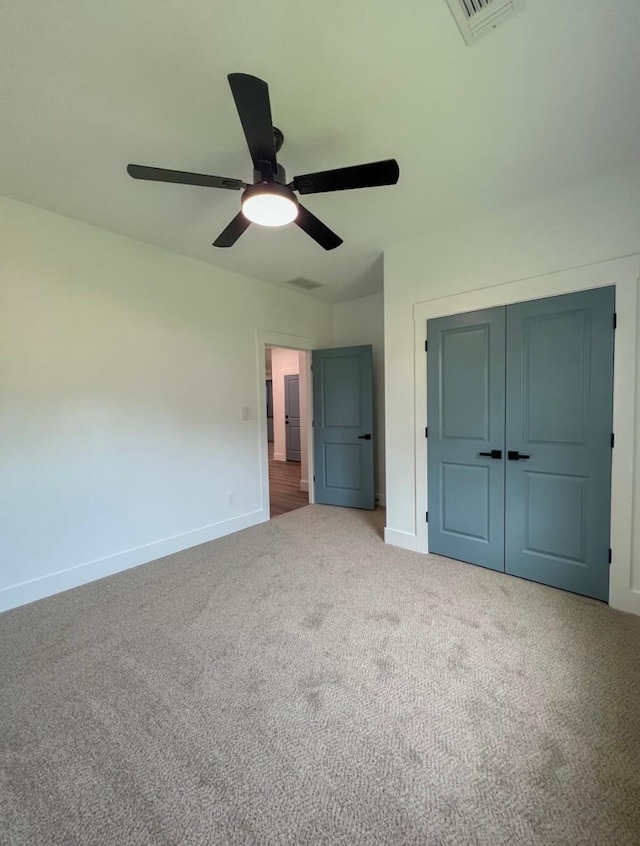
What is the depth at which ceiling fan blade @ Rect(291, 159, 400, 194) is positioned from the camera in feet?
4.88

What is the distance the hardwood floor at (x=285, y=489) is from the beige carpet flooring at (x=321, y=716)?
2129mm

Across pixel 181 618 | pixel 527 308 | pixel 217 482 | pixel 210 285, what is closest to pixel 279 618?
pixel 181 618

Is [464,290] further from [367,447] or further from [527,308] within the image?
[367,447]

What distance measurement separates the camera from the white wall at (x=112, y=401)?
2.37 metres

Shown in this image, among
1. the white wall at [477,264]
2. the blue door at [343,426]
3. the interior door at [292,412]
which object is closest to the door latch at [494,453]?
the white wall at [477,264]

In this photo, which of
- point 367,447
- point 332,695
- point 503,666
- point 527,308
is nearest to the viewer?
point 332,695

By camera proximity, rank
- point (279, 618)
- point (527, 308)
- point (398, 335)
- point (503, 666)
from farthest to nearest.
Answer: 1. point (398, 335)
2. point (527, 308)
3. point (279, 618)
4. point (503, 666)

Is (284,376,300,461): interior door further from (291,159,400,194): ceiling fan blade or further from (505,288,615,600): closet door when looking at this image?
(291,159,400,194): ceiling fan blade

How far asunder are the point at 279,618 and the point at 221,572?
82 centimetres

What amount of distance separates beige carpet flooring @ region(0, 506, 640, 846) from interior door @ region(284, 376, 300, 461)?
216 inches

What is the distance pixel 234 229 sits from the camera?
6.41 feet

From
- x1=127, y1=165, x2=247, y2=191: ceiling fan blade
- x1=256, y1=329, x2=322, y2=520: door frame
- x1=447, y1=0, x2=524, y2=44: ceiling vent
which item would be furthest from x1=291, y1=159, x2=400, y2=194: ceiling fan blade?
x1=256, y1=329, x2=322, y2=520: door frame

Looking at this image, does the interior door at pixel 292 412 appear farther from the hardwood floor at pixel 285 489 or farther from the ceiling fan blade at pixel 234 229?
the ceiling fan blade at pixel 234 229

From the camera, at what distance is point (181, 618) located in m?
2.20
